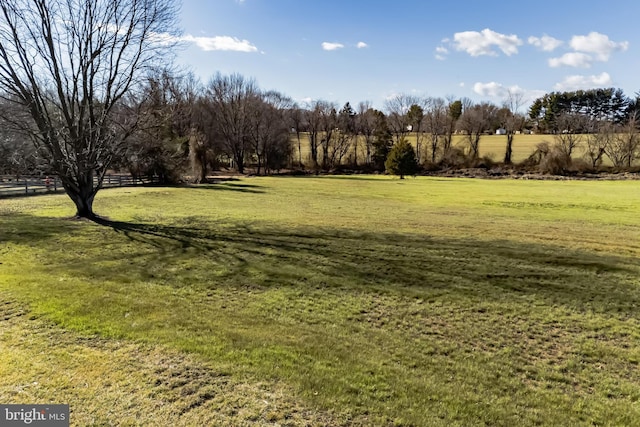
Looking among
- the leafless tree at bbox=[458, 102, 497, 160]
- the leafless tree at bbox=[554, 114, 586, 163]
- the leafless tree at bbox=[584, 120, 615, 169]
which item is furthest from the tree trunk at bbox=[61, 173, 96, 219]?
the leafless tree at bbox=[584, 120, 615, 169]

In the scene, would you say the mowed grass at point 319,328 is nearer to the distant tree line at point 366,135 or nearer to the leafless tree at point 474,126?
the distant tree line at point 366,135

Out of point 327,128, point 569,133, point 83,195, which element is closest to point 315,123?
point 327,128

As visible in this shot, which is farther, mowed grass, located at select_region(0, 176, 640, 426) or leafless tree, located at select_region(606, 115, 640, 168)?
leafless tree, located at select_region(606, 115, 640, 168)

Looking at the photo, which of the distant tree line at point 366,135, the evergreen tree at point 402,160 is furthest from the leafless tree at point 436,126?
the evergreen tree at point 402,160

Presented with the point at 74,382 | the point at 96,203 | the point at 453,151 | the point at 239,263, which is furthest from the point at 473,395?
the point at 453,151

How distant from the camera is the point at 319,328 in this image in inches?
231

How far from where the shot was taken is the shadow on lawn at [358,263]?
807 centimetres

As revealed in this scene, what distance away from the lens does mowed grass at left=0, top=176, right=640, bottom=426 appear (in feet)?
12.4

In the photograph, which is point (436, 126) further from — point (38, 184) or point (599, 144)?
point (38, 184)

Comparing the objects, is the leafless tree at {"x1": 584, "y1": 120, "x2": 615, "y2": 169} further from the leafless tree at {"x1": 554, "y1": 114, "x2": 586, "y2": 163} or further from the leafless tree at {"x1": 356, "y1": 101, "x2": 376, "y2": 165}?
the leafless tree at {"x1": 356, "y1": 101, "x2": 376, "y2": 165}

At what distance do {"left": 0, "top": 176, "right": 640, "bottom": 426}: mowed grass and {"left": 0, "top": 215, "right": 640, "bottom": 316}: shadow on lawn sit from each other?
68 millimetres

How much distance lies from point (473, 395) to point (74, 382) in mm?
4105

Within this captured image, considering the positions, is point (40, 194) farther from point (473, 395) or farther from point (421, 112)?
point (421, 112)

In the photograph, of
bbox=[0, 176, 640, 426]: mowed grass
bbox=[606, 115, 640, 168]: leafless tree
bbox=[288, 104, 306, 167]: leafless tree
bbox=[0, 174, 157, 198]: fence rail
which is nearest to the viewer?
bbox=[0, 176, 640, 426]: mowed grass
